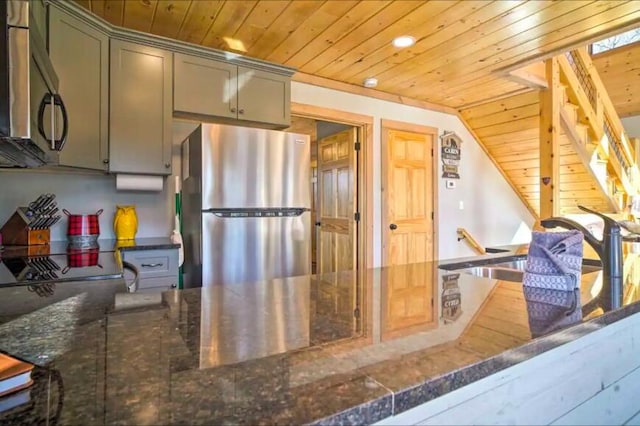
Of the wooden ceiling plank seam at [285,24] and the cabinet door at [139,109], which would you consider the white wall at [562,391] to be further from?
the cabinet door at [139,109]

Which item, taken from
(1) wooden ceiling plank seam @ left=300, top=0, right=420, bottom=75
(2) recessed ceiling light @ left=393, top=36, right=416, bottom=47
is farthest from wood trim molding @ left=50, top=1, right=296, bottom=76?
(2) recessed ceiling light @ left=393, top=36, right=416, bottom=47

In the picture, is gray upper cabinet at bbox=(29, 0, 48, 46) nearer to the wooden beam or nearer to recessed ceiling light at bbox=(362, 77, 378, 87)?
recessed ceiling light at bbox=(362, 77, 378, 87)

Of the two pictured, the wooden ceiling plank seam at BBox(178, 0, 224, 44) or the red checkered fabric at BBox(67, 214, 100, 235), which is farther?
the red checkered fabric at BBox(67, 214, 100, 235)

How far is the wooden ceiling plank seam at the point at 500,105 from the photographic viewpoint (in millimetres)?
4134

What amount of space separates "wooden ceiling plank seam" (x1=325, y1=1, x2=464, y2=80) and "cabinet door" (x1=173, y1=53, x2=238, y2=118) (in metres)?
0.95

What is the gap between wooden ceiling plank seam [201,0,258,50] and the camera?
2199 millimetres

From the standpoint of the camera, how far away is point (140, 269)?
7.44ft

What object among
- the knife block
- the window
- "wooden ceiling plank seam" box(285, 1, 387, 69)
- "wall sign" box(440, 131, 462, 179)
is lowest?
the knife block

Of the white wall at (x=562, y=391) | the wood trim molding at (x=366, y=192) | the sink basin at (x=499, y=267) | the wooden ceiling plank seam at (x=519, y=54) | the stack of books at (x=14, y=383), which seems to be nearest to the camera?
the stack of books at (x=14, y=383)

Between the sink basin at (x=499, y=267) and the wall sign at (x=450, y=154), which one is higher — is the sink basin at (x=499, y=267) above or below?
below

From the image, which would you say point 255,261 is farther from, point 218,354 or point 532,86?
point 532,86

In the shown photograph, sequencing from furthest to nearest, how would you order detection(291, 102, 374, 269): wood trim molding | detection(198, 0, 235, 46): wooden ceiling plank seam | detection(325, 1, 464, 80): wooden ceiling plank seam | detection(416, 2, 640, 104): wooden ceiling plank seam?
detection(291, 102, 374, 269): wood trim molding
detection(416, 2, 640, 104): wooden ceiling plank seam
detection(325, 1, 464, 80): wooden ceiling plank seam
detection(198, 0, 235, 46): wooden ceiling plank seam

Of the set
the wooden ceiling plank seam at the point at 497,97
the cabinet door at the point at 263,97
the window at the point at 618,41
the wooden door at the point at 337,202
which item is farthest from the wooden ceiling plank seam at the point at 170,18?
the window at the point at 618,41

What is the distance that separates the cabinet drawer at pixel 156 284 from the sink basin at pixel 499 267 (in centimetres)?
163
